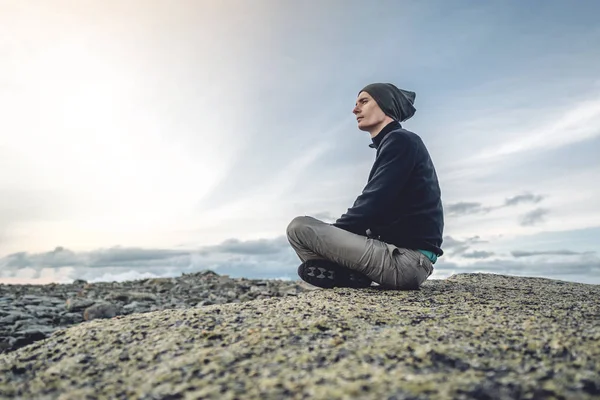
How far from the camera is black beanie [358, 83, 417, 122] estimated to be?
5.28 meters

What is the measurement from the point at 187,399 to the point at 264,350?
621 mm

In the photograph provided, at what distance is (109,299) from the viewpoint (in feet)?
27.9

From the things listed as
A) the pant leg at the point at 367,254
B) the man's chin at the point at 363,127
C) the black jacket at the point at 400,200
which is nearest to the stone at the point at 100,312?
the pant leg at the point at 367,254

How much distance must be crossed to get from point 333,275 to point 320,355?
269 centimetres

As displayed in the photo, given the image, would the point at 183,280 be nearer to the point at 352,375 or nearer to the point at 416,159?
the point at 416,159

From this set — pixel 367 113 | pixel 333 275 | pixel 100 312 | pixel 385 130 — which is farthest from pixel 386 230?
pixel 100 312

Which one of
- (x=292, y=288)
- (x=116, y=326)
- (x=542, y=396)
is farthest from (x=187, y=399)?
(x=292, y=288)

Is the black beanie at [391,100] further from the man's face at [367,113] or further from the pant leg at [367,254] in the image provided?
the pant leg at [367,254]

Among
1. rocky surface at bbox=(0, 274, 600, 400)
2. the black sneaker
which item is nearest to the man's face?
the black sneaker

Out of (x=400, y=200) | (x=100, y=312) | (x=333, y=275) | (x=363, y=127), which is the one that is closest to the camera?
(x=400, y=200)

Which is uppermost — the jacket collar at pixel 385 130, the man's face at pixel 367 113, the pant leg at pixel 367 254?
the man's face at pixel 367 113

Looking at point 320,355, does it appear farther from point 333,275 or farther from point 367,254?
point 333,275

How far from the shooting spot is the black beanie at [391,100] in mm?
5277

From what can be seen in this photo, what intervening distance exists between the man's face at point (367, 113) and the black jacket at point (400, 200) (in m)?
0.35
